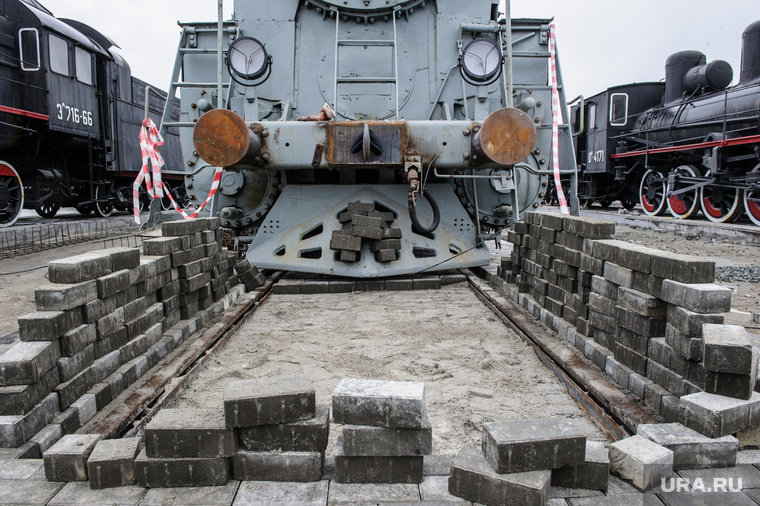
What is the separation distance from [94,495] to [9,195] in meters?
11.5

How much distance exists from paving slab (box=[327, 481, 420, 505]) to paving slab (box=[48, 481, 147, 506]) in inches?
29.3

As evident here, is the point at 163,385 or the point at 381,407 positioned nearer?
the point at 381,407

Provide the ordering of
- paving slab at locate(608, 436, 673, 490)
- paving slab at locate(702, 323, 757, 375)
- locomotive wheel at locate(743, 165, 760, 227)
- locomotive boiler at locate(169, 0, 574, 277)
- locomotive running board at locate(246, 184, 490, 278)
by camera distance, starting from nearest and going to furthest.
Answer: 1. paving slab at locate(608, 436, 673, 490)
2. paving slab at locate(702, 323, 757, 375)
3. locomotive running board at locate(246, 184, 490, 278)
4. locomotive boiler at locate(169, 0, 574, 277)
5. locomotive wheel at locate(743, 165, 760, 227)

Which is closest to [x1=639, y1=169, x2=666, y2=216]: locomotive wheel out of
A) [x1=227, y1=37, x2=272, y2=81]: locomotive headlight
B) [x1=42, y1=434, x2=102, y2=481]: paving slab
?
[x1=227, y1=37, x2=272, y2=81]: locomotive headlight

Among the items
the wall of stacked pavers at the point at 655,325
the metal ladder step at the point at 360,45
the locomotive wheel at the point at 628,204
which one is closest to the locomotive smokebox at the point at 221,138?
the metal ladder step at the point at 360,45

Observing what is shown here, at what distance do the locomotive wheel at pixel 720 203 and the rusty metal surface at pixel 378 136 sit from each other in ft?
34.0

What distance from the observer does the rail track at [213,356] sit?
2650 millimetres

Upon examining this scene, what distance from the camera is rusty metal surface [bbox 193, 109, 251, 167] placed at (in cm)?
469

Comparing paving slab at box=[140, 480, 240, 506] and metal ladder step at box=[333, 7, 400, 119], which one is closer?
paving slab at box=[140, 480, 240, 506]

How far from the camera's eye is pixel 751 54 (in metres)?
12.9

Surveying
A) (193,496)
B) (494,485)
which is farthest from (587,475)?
(193,496)

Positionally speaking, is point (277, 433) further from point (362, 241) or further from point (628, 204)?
point (628, 204)

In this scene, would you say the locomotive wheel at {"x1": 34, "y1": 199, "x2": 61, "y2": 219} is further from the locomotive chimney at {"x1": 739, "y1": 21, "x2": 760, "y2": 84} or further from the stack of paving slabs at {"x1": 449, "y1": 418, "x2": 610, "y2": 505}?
the locomotive chimney at {"x1": 739, "y1": 21, "x2": 760, "y2": 84}

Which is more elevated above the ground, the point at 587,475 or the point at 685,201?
the point at 685,201
